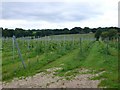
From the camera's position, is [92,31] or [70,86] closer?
[70,86]

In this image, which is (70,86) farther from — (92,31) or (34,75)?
(92,31)

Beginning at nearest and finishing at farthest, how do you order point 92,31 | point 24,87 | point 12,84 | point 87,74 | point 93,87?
point 93,87
point 24,87
point 12,84
point 87,74
point 92,31

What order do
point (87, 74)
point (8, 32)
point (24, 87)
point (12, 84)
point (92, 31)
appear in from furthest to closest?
point (92, 31), point (8, 32), point (87, 74), point (12, 84), point (24, 87)

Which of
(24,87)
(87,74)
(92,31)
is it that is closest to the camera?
(24,87)

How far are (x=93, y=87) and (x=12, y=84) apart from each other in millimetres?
3047

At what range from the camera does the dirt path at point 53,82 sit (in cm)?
902

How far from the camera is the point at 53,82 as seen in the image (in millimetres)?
9766

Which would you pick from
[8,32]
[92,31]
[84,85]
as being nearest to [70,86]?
[84,85]

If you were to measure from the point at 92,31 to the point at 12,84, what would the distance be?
93.5 meters

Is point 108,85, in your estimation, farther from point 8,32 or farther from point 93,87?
point 8,32

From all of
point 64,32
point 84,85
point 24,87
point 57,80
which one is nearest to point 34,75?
point 57,80

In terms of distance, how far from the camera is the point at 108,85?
28.2 ft

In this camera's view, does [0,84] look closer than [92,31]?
Yes

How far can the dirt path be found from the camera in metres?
9.02
